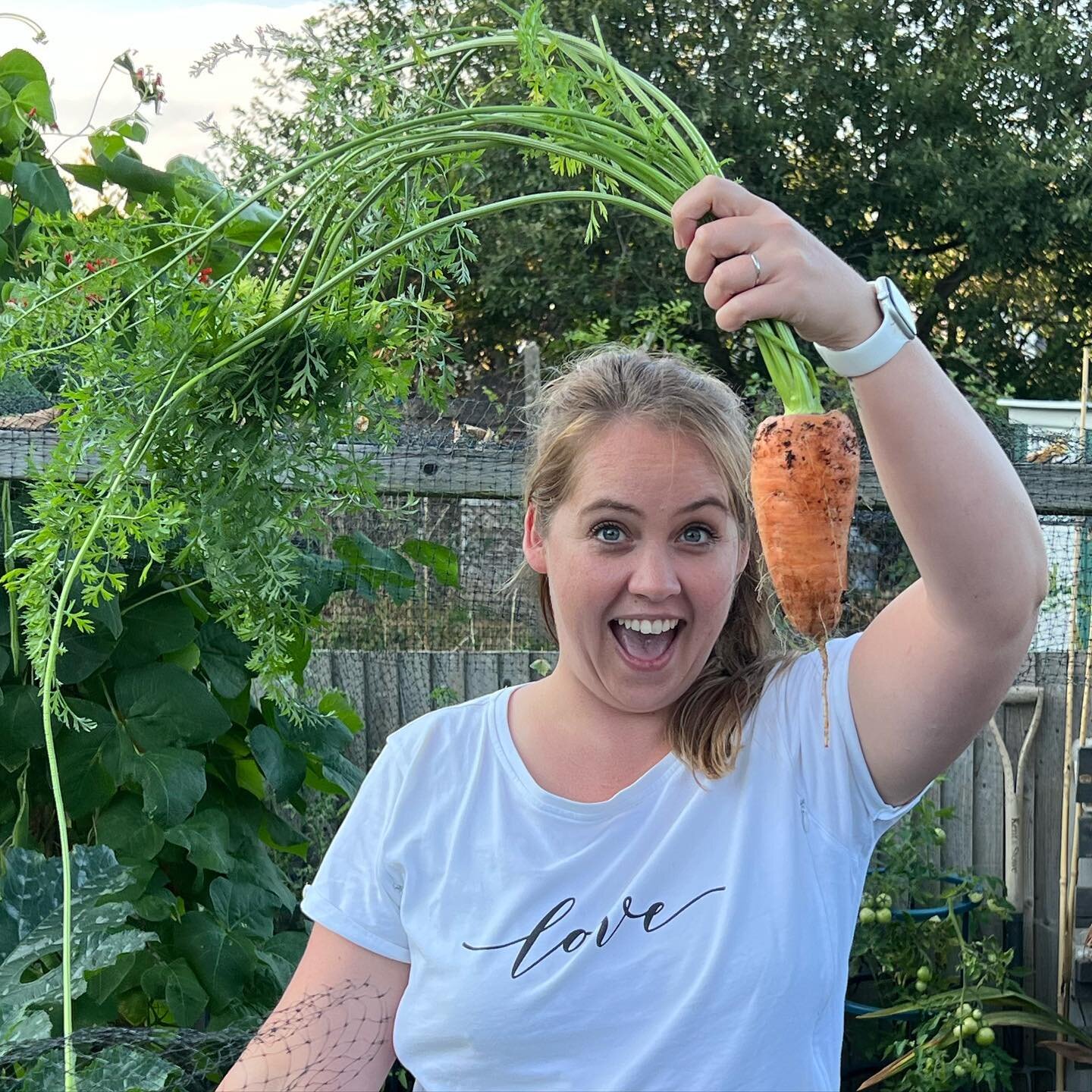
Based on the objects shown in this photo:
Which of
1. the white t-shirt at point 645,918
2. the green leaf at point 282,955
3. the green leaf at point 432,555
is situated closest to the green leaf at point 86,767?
the green leaf at point 282,955

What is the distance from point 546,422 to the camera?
1491 mm

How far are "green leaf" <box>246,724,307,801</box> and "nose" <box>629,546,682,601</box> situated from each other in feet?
3.49

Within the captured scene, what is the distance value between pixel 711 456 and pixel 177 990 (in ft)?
4.18

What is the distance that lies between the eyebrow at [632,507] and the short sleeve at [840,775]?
0.19 meters

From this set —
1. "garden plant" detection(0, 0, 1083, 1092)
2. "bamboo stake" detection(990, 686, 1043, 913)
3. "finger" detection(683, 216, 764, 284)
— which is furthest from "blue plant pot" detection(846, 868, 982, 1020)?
"finger" detection(683, 216, 764, 284)

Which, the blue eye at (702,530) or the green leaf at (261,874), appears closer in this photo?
the blue eye at (702,530)

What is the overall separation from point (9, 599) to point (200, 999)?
71 cm

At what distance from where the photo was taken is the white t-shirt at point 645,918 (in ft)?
3.89

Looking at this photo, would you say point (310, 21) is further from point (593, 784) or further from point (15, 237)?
point (15, 237)

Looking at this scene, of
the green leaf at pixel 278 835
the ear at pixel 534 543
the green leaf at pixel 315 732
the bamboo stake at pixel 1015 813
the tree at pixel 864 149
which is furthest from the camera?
the tree at pixel 864 149

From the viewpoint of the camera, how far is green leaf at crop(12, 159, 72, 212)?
1.92 metres

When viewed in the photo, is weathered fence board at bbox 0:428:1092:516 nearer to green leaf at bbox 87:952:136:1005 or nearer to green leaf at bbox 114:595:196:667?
green leaf at bbox 114:595:196:667

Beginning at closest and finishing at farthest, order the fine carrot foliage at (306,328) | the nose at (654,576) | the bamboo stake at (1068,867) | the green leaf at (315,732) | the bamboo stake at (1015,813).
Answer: the fine carrot foliage at (306,328)
the nose at (654,576)
the green leaf at (315,732)
the bamboo stake at (1068,867)
the bamboo stake at (1015,813)

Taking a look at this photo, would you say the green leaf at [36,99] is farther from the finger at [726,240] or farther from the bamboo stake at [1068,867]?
the bamboo stake at [1068,867]
